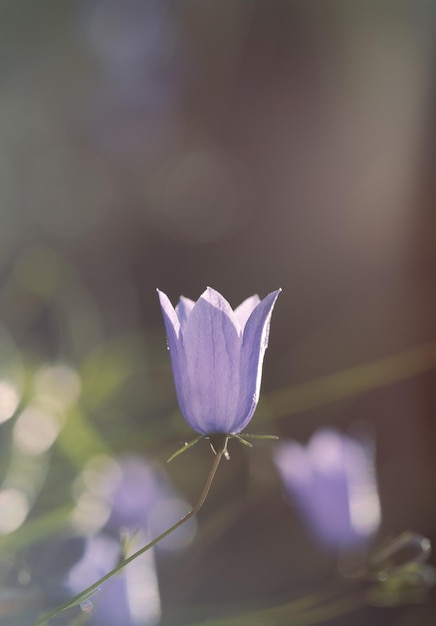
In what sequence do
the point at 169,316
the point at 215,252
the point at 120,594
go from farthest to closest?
the point at 215,252 < the point at 120,594 < the point at 169,316

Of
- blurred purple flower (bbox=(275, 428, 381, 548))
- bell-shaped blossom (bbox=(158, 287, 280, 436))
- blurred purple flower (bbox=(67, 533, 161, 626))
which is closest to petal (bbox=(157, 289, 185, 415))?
bell-shaped blossom (bbox=(158, 287, 280, 436))

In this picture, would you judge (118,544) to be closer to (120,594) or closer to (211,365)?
(120,594)

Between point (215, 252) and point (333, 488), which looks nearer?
point (333, 488)

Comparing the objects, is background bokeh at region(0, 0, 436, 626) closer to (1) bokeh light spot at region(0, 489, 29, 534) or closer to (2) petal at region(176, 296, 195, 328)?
(1) bokeh light spot at region(0, 489, 29, 534)

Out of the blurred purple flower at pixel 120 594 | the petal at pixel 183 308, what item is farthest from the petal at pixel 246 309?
the blurred purple flower at pixel 120 594

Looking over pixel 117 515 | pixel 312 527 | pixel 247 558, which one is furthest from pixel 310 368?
pixel 117 515

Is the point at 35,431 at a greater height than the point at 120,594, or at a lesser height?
greater

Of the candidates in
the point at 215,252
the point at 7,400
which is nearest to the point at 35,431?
the point at 7,400

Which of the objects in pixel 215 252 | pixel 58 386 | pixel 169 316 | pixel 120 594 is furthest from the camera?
pixel 215 252
